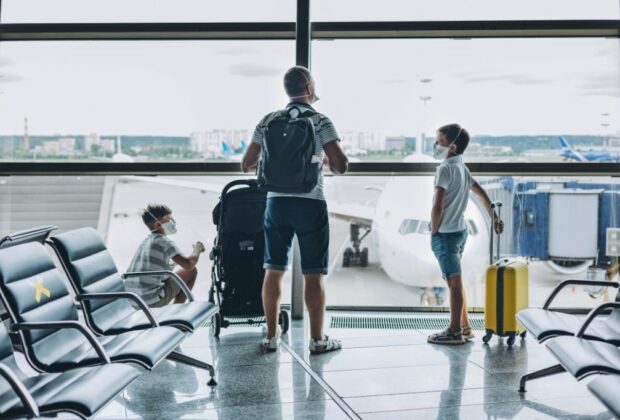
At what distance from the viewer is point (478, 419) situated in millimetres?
3109

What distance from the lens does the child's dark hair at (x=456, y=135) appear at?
14.7ft

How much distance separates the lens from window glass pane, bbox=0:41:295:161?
210 inches

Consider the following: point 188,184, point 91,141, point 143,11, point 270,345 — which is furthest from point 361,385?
point 143,11

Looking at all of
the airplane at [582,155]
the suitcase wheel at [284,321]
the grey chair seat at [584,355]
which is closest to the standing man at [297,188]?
the suitcase wheel at [284,321]

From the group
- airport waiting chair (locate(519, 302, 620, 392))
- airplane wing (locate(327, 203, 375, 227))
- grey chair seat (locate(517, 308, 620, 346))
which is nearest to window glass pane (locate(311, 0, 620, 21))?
airplane wing (locate(327, 203, 375, 227))

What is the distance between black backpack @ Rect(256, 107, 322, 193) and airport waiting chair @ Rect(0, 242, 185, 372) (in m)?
1.21

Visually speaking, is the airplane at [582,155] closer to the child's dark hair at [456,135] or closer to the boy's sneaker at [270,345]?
the child's dark hair at [456,135]

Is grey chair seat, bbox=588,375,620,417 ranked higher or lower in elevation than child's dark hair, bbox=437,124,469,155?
lower

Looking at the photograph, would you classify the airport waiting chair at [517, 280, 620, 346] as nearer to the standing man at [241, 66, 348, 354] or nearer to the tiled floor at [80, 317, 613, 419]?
the tiled floor at [80, 317, 613, 419]

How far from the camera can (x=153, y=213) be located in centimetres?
444

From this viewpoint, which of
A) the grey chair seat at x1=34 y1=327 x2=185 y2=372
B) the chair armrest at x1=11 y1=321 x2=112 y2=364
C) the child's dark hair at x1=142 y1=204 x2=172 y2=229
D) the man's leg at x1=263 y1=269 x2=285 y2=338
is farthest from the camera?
the child's dark hair at x1=142 y1=204 x2=172 y2=229

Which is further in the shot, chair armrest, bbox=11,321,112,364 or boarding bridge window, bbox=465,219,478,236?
boarding bridge window, bbox=465,219,478,236

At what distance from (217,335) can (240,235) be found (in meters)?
0.66

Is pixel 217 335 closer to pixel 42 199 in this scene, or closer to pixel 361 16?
pixel 42 199
